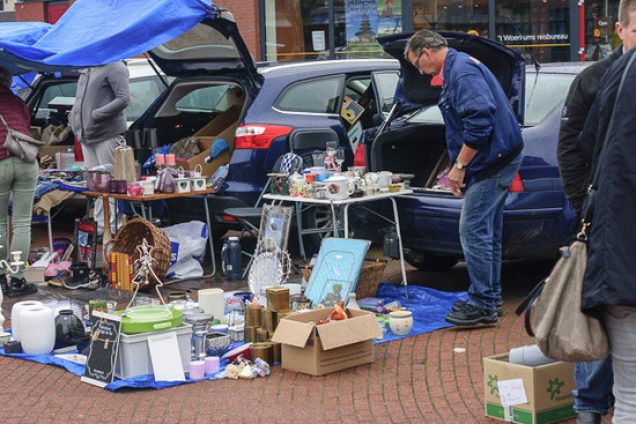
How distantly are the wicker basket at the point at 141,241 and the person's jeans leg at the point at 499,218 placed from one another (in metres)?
2.89

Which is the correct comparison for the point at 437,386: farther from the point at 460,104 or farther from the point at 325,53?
the point at 325,53

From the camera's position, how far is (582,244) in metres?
3.66

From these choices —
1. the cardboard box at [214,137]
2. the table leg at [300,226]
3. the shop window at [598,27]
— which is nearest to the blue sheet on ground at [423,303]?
the table leg at [300,226]

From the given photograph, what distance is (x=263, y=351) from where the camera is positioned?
21.1ft

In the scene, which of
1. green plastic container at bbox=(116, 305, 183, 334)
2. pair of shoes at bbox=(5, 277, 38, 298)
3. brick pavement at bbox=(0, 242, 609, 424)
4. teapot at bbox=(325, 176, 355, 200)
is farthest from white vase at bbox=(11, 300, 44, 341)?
teapot at bbox=(325, 176, 355, 200)

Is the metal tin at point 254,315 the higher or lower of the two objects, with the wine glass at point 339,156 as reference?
lower

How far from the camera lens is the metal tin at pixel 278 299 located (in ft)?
22.4

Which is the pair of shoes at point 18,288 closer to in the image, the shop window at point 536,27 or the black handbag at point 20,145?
the black handbag at point 20,145

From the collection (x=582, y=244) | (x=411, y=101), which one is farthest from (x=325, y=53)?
(x=582, y=244)

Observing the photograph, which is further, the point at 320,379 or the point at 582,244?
the point at 320,379

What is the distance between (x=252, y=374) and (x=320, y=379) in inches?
15.8

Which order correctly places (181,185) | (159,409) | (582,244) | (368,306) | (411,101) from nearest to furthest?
(582,244) → (159,409) → (368,306) → (411,101) → (181,185)

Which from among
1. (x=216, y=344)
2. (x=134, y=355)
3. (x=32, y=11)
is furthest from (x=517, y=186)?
(x=32, y=11)

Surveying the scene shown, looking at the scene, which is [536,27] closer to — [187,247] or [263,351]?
[187,247]
